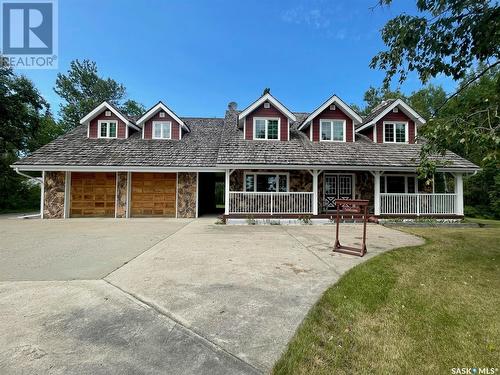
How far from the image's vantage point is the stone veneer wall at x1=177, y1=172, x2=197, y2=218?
47.5 feet

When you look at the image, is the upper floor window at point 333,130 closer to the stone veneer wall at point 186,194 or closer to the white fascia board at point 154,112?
the stone veneer wall at point 186,194

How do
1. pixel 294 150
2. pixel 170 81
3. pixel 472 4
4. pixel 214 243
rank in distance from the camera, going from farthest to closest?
pixel 170 81 < pixel 294 150 < pixel 214 243 < pixel 472 4

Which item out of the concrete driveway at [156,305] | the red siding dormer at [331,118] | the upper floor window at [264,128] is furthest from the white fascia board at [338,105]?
the concrete driveway at [156,305]

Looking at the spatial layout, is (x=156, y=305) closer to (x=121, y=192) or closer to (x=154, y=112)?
(x=121, y=192)

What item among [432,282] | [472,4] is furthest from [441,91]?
[432,282]

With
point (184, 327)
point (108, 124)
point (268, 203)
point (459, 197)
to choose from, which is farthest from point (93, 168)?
point (459, 197)

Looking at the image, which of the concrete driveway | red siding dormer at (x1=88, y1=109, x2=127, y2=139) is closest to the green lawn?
the concrete driveway

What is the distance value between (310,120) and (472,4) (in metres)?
9.84

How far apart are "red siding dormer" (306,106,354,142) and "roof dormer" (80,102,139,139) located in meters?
11.6

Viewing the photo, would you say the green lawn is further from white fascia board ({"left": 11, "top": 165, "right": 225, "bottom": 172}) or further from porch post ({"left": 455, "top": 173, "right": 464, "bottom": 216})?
white fascia board ({"left": 11, "top": 165, "right": 225, "bottom": 172})

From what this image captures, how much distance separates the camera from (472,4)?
488cm

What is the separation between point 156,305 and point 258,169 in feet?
34.6

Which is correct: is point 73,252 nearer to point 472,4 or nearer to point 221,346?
point 221,346

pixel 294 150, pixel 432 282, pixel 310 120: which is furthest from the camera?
pixel 310 120
